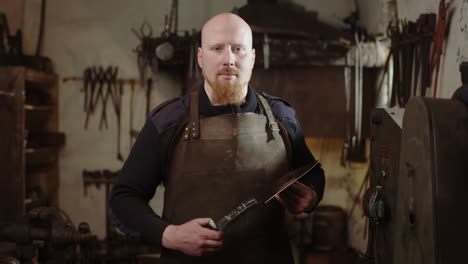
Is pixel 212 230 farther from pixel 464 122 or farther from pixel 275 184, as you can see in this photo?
pixel 464 122

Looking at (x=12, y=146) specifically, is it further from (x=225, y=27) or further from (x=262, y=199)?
(x=262, y=199)

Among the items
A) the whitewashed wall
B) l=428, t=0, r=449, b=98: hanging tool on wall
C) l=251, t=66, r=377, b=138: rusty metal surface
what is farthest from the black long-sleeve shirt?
the whitewashed wall

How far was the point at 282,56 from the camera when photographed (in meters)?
4.17

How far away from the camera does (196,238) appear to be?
165 centimetres

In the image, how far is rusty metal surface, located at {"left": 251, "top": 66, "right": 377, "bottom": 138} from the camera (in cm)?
431

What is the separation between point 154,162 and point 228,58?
0.48m

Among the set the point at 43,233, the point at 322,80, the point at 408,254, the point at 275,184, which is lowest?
the point at 43,233

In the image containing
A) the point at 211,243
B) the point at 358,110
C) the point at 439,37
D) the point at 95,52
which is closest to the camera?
A: the point at 211,243

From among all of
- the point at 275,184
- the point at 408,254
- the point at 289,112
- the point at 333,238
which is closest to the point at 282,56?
the point at 333,238

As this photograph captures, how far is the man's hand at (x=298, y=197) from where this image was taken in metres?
1.91

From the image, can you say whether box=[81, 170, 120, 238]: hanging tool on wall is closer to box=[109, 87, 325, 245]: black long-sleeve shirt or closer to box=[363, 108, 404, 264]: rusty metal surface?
box=[109, 87, 325, 245]: black long-sleeve shirt

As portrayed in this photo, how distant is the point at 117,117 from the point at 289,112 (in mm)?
3253

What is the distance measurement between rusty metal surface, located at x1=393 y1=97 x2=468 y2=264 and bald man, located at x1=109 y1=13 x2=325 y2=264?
0.58m

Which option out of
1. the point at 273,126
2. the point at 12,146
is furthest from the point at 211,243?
the point at 12,146
